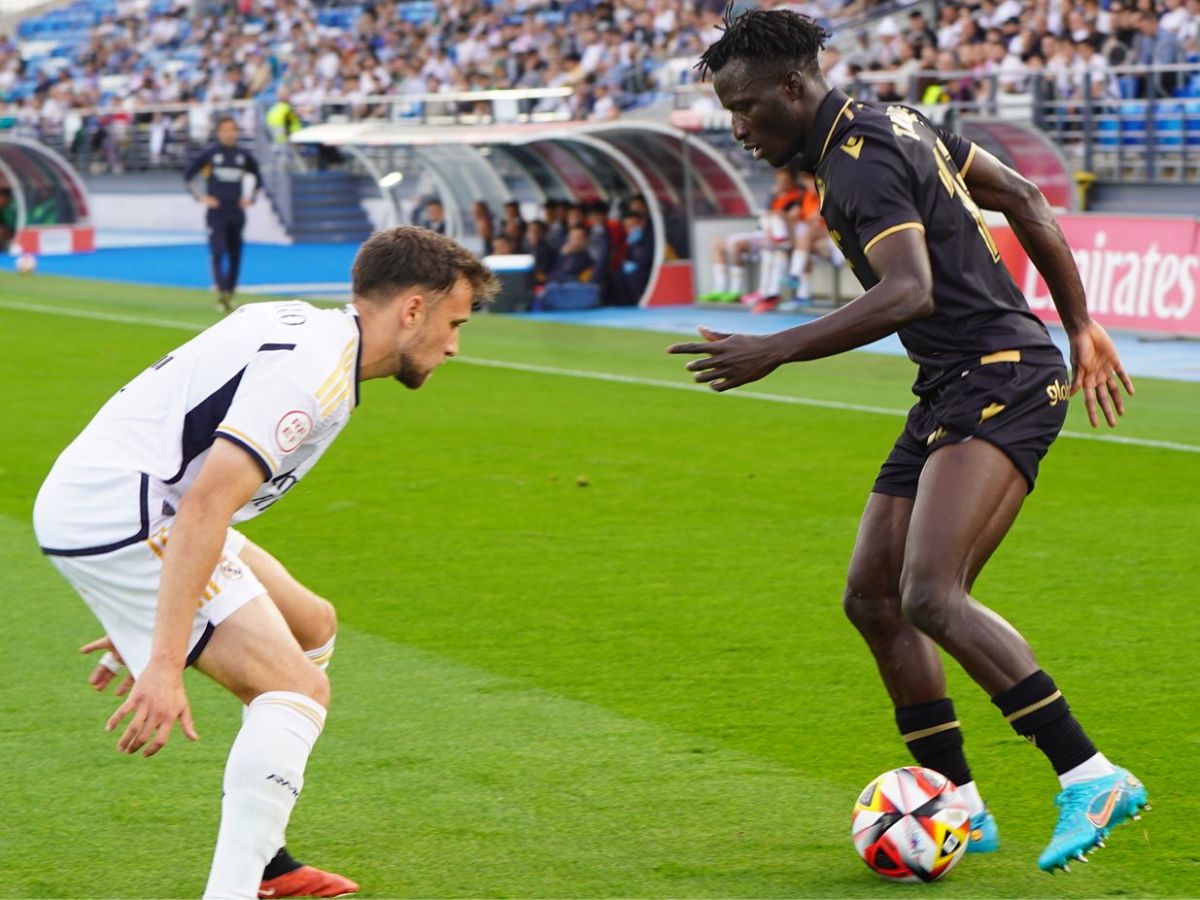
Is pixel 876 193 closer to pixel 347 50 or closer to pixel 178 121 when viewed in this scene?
pixel 178 121

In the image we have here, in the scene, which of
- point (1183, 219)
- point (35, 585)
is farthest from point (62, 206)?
point (35, 585)

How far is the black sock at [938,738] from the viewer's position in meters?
4.91

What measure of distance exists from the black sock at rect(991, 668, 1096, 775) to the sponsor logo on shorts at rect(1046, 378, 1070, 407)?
28.8 inches

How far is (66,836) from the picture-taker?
4.96 metres

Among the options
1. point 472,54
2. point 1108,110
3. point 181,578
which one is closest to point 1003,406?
point 181,578

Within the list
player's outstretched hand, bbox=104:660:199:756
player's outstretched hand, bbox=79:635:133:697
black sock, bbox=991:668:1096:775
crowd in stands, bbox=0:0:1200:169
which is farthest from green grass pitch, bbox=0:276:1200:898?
crowd in stands, bbox=0:0:1200:169

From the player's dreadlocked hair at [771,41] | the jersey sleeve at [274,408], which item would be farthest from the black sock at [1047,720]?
the jersey sleeve at [274,408]

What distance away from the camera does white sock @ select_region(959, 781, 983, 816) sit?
4785mm

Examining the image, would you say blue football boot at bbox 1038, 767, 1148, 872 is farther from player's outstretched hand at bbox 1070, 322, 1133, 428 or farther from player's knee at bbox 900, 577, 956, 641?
player's outstretched hand at bbox 1070, 322, 1133, 428

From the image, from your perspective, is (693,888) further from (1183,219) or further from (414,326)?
(1183,219)

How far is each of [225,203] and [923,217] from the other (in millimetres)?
18932

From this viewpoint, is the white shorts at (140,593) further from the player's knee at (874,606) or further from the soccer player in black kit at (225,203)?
the soccer player in black kit at (225,203)

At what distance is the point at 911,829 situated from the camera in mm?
4559

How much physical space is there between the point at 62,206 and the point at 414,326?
3376cm
